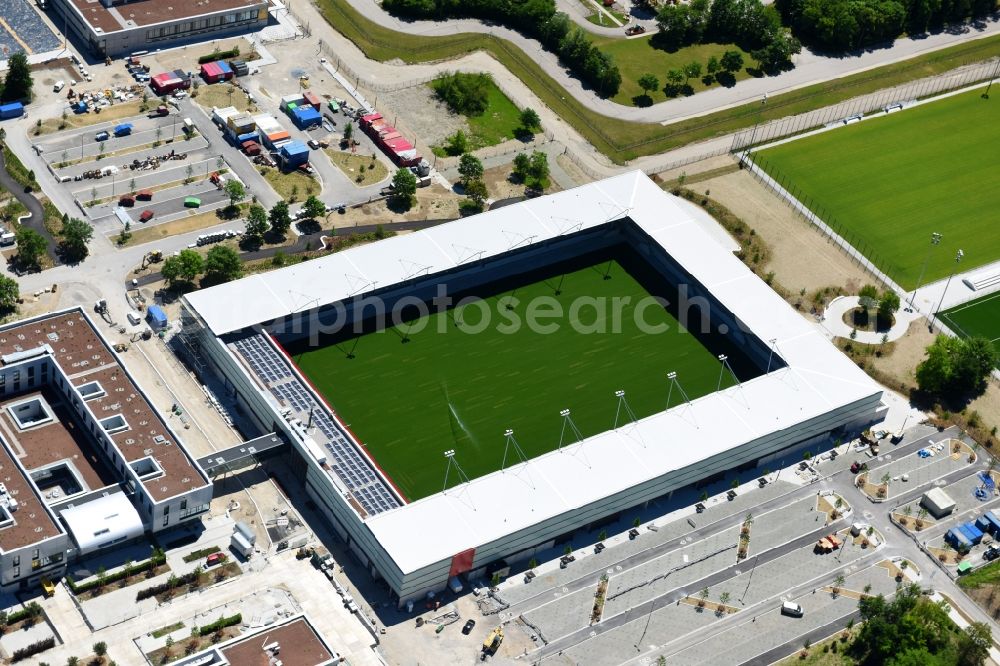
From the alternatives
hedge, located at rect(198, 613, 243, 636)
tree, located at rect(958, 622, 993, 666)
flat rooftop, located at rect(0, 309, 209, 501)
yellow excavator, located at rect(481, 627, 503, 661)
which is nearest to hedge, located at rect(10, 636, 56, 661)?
hedge, located at rect(198, 613, 243, 636)

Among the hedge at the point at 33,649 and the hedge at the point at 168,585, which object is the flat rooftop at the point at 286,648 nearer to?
the hedge at the point at 168,585

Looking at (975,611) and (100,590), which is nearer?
(100,590)

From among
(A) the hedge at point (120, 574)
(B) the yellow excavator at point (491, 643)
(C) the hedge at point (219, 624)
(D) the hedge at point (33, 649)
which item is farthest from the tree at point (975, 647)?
(D) the hedge at point (33, 649)

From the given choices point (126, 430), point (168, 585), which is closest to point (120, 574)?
point (168, 585)

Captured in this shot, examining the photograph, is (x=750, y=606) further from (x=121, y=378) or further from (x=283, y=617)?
(x=121, y=378)

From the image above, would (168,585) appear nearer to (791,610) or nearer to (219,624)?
(219,624)

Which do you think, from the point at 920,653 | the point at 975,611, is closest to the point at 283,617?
the point at 920,653
